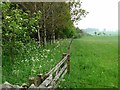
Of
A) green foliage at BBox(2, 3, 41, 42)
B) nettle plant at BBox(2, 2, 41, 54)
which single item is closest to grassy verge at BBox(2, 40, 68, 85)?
nettle plant at BBox(2, 2, 41, 54)

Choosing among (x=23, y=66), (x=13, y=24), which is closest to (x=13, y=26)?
(x=13, y=24)

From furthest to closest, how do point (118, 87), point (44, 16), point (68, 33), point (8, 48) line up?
point (68, 33) < point (44, 16) < point (8, 48) < point (118, 87)

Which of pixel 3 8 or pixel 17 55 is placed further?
pixel 17 55

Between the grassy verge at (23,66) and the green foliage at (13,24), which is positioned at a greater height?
the green foliage at (13,24)

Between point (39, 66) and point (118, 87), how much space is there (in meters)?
3.29

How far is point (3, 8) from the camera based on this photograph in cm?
1169

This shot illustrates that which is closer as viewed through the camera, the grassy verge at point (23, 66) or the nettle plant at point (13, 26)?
the grassy verge at point (23, 66)

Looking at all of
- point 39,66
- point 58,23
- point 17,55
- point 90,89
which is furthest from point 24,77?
point 58,23

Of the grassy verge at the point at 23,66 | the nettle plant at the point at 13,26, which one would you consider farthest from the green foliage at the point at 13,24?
the grassy verge at the point at 23,66

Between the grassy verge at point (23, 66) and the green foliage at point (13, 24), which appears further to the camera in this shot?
the green foliage at point (13, 24)

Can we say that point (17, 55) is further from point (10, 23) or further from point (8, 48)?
point (10, 23)

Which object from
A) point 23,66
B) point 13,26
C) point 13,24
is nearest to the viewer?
point 13,24

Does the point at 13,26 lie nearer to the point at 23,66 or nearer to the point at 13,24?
the point at 13,24

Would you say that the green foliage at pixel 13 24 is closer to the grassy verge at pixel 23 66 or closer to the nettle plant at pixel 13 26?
the nettle plant at pixel 13 26
